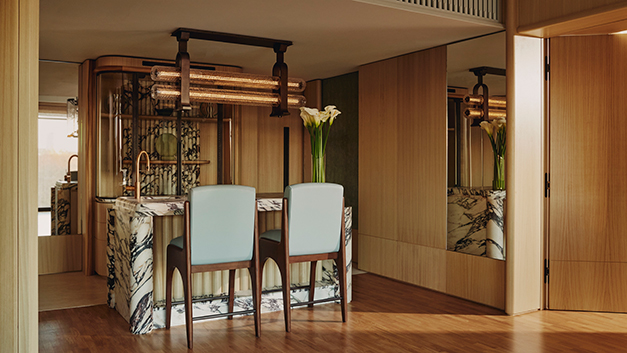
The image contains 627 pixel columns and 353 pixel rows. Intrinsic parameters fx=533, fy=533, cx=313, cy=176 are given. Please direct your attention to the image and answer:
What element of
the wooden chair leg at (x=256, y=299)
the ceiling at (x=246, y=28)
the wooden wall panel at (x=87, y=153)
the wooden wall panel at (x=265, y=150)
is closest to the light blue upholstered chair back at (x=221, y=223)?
the wooden chair leg at (x=256, y=299)

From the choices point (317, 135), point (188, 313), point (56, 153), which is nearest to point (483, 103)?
point (317, 135)

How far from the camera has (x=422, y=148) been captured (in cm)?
534

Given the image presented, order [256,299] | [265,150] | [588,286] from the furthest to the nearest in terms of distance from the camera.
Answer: [265,150] < [588,286] < [256,299]

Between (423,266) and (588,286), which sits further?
(423,266)

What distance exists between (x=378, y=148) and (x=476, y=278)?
188 cm

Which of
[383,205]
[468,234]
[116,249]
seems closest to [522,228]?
[468,234]

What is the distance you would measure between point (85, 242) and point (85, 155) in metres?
0.96

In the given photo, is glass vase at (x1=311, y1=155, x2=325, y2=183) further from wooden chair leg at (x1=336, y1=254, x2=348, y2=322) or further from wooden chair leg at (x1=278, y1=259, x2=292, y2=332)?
wooden chair leg at (x1=278, y1=259, x2=292, y2=332)

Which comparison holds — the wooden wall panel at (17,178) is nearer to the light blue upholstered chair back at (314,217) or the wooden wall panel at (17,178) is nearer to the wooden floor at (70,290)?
the light blue upholstered chair back at (314,217)

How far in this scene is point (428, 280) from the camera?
5.22 meters

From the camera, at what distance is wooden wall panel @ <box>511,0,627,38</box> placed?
12.3 feet

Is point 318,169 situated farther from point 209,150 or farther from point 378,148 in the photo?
point 209,150

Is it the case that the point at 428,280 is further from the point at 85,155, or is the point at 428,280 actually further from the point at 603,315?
the point at 85,155

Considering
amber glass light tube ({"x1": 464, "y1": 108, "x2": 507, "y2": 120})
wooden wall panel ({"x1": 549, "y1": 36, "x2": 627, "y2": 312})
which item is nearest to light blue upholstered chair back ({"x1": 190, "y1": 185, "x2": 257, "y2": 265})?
amber glass light tube ({"x1": 464, "y1": 108, "x2": 507, "y2": 120})
